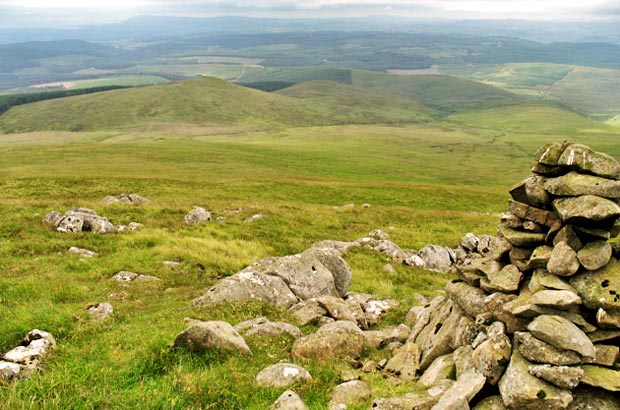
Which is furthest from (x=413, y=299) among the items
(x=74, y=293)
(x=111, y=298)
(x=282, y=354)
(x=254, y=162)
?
(x=254, y=162)

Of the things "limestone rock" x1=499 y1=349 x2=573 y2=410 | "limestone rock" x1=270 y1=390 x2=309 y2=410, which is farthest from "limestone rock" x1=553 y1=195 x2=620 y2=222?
"limestone rock" x1=270 y1=390 x2=309 y2=410

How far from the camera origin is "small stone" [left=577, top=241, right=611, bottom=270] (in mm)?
10805

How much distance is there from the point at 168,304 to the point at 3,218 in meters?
20.2

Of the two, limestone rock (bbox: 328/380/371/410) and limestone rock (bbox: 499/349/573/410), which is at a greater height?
limestone rock (bbox: 499/349/573/410)

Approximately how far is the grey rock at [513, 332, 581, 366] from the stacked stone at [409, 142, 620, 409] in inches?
0.9

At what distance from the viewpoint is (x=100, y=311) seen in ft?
48.9

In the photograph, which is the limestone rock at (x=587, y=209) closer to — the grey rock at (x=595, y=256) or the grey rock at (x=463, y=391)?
the grey rock at (x=595, y=256)

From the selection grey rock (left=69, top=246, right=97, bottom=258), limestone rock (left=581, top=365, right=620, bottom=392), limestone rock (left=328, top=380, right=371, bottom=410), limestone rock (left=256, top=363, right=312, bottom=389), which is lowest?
grey rock (left=69, top=246, right=97, bottom=258)

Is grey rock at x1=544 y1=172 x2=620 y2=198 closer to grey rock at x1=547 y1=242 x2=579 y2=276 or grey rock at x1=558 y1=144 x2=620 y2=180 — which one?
grey rock at x1=558 y1=144 x2=620 y2=180

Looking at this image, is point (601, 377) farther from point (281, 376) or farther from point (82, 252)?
point (82, 252)

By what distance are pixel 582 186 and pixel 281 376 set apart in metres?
9.93

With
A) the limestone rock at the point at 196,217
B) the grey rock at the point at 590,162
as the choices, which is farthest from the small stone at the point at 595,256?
the limestone rock at the point at 196,217

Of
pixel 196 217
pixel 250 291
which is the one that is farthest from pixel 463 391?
pixel 196 217

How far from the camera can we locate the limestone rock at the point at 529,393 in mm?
8695
